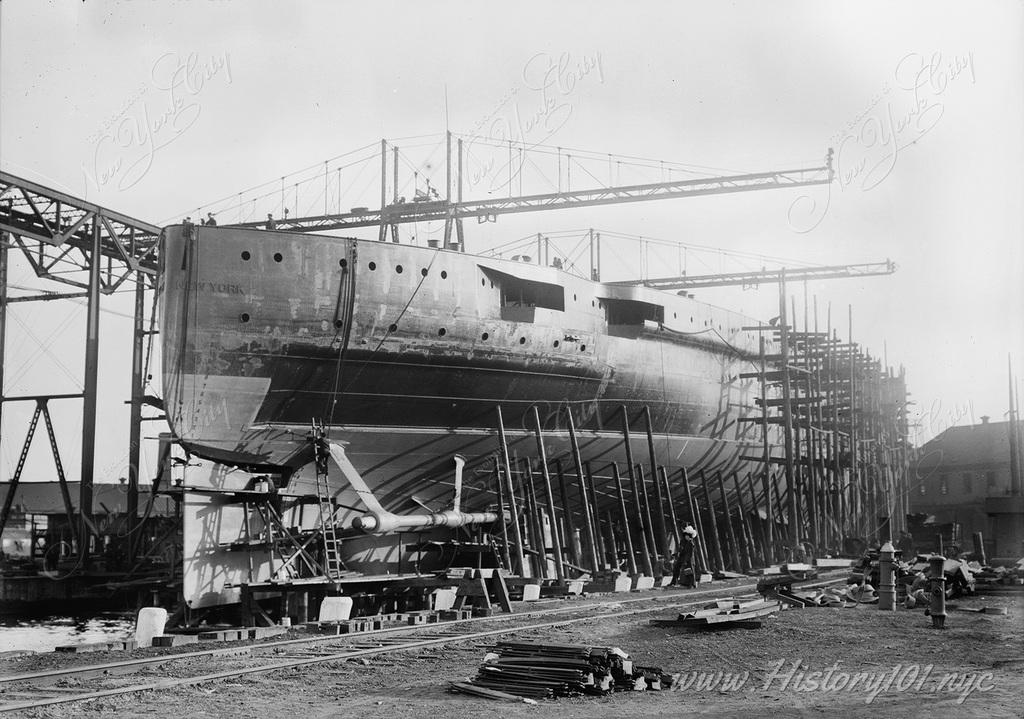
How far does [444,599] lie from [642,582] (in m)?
5.05

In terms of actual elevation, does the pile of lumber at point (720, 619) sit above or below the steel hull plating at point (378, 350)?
below

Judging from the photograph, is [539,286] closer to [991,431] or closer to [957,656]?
[957,656]

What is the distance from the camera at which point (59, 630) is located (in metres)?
17.2

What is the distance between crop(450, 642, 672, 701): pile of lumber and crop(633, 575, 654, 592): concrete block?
1017 centimetres

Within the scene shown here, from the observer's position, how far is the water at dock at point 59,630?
1511 cm

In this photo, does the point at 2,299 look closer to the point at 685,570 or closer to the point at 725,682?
the point at 685,570

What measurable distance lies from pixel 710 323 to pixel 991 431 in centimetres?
3366

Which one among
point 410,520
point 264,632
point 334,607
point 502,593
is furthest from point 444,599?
point 264,632

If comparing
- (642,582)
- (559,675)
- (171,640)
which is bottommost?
(642,582)

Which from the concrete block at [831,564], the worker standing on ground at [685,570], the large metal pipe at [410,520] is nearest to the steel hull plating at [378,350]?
the large metal pipe at [410,520]

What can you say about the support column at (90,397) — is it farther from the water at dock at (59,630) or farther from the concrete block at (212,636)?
the concrete block at (212,636)

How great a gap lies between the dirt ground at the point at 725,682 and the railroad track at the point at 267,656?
0.69ft

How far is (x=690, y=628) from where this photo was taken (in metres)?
9.94

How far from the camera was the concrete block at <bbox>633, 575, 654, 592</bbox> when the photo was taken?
17094 millimetres
